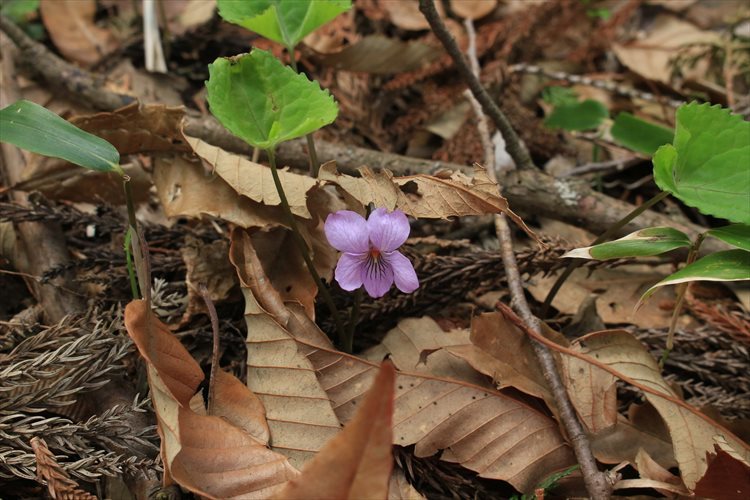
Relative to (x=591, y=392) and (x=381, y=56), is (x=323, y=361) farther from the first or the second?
(x=381, y=56)

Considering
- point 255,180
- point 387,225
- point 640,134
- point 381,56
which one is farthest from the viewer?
point 381,56

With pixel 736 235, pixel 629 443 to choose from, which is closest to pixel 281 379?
pixel 629 443

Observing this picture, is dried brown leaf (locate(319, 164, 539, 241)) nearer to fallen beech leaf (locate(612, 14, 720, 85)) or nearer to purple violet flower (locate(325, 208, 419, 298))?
purple violet flower (locate(325, 208, 419, 298))

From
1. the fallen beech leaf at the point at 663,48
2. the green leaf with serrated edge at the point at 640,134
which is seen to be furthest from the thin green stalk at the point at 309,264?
the fallen beech leaf at the point at 663,48

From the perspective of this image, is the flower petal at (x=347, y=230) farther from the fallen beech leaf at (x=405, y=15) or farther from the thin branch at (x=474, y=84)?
the fallen beech leaf at (x=405, y=15)

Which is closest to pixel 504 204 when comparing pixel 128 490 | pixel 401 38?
pixel 128 490

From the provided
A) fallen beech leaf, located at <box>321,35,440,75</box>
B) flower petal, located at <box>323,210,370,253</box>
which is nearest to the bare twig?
flower petal, located at <box>323,210,370,253</box>
